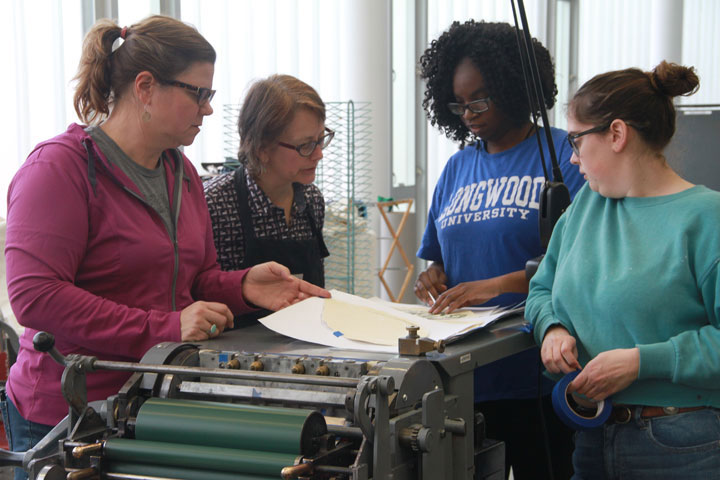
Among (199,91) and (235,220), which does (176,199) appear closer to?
(199,91)

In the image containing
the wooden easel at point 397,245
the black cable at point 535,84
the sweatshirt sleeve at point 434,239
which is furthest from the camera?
the wooden easel at point 397,245

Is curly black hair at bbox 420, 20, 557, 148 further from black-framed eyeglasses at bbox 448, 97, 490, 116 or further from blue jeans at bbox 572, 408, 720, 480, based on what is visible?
blue jeans at bbox 572, 408, 720, 480

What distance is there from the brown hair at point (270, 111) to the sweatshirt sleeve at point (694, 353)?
1.11 m

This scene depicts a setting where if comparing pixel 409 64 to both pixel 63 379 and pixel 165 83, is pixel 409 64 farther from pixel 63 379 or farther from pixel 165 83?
pixel 63 379

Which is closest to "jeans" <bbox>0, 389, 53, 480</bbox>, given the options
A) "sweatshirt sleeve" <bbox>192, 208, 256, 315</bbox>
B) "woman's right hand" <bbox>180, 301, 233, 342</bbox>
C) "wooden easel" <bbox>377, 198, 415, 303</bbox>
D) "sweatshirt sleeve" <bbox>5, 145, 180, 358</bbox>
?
"sweatshirt sleeve" <bbox>5, 145, 180, 358</bbox>

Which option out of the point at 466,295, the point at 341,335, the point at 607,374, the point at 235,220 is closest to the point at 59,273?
the point at 341,335

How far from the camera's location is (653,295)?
4.50ft

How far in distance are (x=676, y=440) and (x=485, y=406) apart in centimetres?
62

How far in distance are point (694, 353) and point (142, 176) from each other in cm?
109

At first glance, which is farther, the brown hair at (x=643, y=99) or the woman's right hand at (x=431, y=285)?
the woman's right hand at (x=431, y=285)

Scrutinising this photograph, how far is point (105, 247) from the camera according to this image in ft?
4.84

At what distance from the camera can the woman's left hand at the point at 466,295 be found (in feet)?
5.73

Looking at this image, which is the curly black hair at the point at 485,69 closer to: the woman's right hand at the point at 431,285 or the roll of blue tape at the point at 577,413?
the woman's right hand at the point at 431,285

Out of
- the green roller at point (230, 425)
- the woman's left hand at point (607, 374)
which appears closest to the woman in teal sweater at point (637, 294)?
the woman's left hand at point (607, 374)
